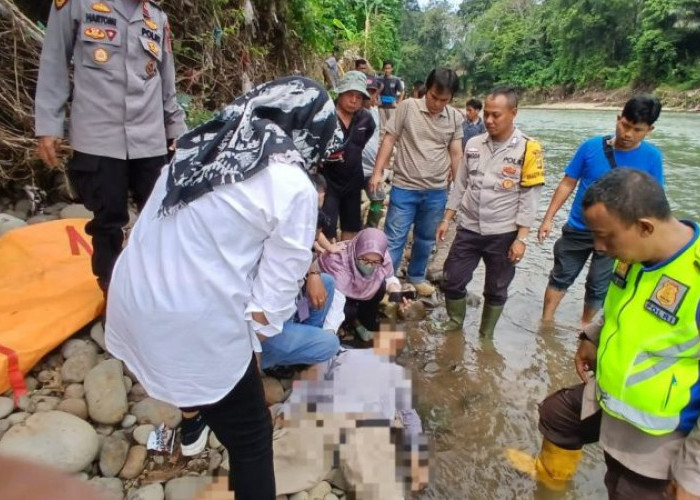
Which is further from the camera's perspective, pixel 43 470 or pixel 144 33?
pixel 144 33

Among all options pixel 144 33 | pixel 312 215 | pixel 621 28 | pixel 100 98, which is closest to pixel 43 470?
pixel 312 215

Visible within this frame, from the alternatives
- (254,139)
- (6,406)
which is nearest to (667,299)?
(254,139)

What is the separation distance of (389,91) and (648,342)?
844 centimetres

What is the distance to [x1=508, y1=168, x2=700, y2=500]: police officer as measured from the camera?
139cm

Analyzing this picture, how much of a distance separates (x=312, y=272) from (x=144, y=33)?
1.38 metres

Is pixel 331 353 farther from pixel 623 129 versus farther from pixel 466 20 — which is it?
pixel 466 20

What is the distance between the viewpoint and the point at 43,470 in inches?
20.9

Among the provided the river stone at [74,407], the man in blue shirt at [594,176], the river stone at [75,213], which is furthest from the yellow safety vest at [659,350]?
the river stone at [75,213]

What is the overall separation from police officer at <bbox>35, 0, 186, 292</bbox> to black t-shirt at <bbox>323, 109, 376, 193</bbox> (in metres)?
1.40

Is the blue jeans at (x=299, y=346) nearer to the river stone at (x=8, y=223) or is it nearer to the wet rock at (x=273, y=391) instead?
the wet rock at (x=273, y=391)

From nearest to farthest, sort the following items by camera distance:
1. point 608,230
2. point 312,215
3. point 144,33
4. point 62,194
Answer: point 312,215
point 608,230
point 144,33
point 62,194

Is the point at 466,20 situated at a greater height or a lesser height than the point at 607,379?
greater

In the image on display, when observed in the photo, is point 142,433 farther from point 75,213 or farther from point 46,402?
point 75,213

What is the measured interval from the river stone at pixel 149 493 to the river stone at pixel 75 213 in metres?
2.03
